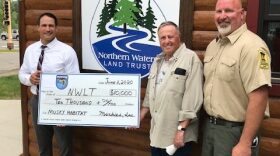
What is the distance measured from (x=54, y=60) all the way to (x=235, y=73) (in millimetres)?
1955

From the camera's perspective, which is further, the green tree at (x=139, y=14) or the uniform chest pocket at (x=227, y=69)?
the green tree at (x=139, y=14)

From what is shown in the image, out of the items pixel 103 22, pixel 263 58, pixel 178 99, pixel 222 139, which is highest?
pixel 103 22

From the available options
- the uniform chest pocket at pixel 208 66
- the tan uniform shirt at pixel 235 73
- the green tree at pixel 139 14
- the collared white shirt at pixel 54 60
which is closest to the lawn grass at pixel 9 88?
the collared white shirt at pixel 54 60

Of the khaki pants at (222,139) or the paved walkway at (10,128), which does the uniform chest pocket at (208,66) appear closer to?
the khaki pants at (222,139)

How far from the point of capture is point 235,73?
2.61 meters

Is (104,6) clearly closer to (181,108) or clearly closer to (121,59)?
(121,59)

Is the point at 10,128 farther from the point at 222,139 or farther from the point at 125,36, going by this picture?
the point at 222,139

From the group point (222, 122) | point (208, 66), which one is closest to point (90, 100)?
point (208, 66)

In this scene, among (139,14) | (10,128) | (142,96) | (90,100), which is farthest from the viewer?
(10,128)

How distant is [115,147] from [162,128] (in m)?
1.44

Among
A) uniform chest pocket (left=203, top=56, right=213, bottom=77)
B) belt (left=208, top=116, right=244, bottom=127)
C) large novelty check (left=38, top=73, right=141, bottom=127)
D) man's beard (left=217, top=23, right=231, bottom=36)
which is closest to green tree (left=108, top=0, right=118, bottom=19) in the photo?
large novelty check (left=38, top=73, right=141, bottom=127)

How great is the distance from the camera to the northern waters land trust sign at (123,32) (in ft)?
12.4

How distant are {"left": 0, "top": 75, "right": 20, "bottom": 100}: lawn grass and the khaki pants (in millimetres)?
7756

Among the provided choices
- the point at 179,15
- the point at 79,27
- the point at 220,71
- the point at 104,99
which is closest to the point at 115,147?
Result: the point at 104,99
